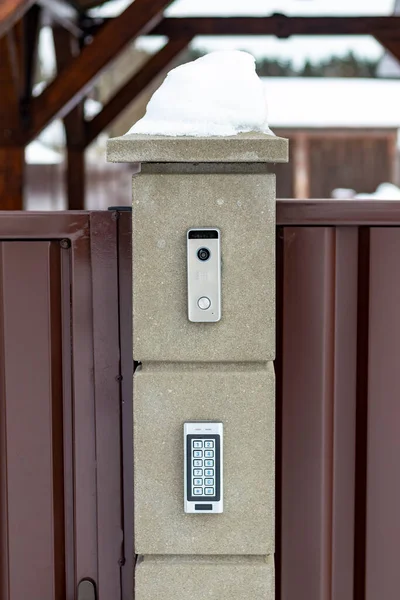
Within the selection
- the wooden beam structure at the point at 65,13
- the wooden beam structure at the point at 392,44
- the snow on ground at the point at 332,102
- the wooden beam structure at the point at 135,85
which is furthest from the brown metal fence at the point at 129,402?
the snow on ground at the point at 332,102

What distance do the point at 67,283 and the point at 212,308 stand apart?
0.50 meters

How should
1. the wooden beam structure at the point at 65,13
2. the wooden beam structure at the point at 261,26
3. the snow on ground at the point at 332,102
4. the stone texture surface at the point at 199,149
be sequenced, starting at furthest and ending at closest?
the snow on ground at the point at 332,102 < the wooden beam structure at the point at 261,26 < the wooden beam structure at the point at 65,13 < the stone texture surface at the point at 199,149

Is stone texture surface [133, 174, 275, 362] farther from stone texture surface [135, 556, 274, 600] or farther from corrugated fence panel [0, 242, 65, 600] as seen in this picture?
stone texture surface [135, 556, 274, 600]

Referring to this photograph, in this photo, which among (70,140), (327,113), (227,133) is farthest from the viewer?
(327,113)

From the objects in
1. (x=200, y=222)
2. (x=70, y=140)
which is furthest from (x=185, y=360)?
(x=70, y=140)

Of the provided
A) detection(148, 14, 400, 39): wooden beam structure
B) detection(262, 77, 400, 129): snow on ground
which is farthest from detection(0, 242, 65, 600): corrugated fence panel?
detection(262, 77, 400, 129): snow on ground

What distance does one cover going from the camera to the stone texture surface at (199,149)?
5.40 feet

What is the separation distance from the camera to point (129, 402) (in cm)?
201

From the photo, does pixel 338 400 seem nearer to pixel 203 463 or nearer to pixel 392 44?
pixel 203 463

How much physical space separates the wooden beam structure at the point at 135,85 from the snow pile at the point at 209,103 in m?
6.45

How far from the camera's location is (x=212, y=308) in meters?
1.69

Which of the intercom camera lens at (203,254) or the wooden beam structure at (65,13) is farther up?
the wooden beam structure at (65,13)

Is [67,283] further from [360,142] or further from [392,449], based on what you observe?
[360,142]

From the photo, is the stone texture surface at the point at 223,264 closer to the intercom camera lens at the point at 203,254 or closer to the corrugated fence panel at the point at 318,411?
the intercom camera lens at the point at 203,254
